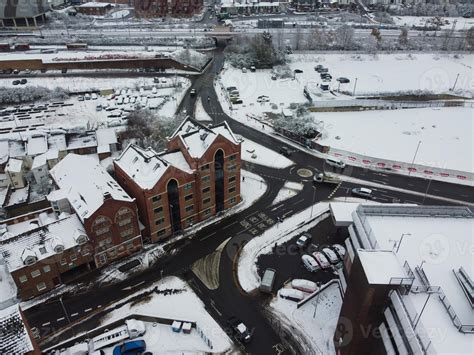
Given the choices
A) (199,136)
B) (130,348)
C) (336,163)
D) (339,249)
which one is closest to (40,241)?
(130,348)

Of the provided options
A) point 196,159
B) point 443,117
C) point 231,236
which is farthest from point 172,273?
point 443,117

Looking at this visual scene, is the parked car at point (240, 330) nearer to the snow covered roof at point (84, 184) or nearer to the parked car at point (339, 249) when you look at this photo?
the parked car at point (339, 249)

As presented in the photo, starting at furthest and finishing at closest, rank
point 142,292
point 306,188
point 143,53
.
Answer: point 143,53, point 306,188, point 142,292

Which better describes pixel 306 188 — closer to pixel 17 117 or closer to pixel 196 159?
pixel 196 159

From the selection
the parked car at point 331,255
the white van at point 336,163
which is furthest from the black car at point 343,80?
the parked car at point 331,255

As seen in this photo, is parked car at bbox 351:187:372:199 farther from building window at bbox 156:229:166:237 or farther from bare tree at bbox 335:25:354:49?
bare tree at bbox 335:25:354:49

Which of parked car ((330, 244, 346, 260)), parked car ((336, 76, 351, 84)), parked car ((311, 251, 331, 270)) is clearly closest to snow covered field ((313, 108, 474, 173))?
parked car ((336, 76, 351, 84))

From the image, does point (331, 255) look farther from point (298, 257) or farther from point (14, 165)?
point (14, 165)
